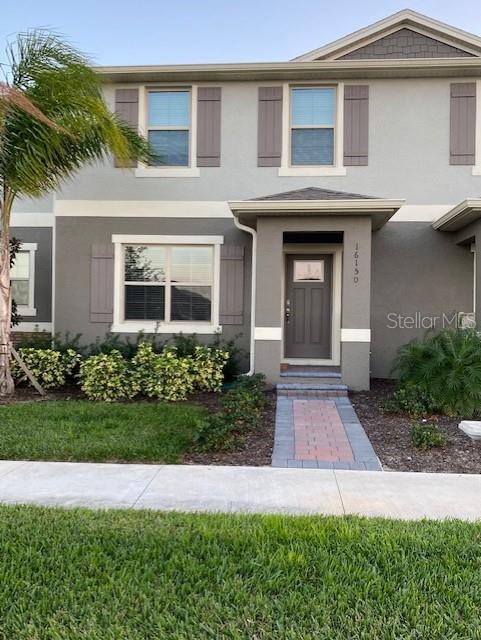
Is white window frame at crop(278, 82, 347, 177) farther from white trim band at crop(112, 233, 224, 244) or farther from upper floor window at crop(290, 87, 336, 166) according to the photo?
white trim band at crop(112, 233, 224, 244)

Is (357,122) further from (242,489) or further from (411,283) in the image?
(242,489)

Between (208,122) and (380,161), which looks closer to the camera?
(380,161)

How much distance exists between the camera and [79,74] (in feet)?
22.9

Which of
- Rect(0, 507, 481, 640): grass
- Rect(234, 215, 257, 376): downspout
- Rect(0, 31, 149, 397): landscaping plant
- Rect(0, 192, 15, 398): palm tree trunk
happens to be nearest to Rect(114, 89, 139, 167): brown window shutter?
Rect(0, 31, 149, 397): landscaping plant

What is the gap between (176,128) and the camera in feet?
30.6

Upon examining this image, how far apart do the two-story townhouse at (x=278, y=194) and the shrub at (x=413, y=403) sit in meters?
2.05

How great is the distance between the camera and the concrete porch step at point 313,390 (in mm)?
7781

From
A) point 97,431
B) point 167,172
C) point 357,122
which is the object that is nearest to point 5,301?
point 97,431

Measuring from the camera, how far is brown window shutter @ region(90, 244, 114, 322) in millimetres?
9359

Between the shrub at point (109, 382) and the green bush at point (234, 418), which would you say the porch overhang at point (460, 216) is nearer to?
the green bush at point (234, 418)

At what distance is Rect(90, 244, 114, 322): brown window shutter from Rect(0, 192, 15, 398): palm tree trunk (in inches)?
77.1

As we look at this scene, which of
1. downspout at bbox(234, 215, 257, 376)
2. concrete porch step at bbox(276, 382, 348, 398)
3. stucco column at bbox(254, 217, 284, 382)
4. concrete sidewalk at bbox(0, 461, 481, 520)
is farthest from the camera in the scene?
downspout at bbox(234, 215, 257, 376)

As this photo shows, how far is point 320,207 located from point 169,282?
3378mm

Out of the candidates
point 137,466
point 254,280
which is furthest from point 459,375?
point 137,466
